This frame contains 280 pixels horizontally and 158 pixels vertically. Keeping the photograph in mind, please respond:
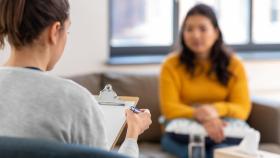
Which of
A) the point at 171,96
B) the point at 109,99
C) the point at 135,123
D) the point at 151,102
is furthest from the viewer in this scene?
the point at 151,102

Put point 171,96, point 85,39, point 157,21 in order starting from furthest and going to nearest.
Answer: point 157,21 < point 85,39 < point 171,96

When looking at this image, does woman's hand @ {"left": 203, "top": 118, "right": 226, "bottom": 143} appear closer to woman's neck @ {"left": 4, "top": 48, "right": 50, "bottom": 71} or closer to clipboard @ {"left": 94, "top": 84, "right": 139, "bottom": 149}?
clipboard @ {"left": 94, "top": 84, "right": 139, "bottom": 149}

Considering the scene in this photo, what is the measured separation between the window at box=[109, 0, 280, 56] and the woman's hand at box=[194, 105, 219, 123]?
1.04 m

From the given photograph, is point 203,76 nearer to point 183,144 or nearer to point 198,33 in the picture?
point 198,33

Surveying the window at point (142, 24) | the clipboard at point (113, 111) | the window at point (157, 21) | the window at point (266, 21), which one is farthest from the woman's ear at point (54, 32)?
the window at point (266, 21)

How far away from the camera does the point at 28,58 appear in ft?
4.42

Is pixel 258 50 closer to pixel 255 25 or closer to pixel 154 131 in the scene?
pixel 255 25

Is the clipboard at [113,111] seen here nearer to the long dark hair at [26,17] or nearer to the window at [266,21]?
the long dark hair at [26,17]

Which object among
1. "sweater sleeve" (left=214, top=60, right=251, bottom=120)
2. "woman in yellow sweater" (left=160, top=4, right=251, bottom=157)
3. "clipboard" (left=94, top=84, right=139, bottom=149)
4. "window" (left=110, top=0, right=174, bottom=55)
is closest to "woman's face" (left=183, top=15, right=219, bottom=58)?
"woman in yellow sweater" (left=160, top=4, right=251, bottom=157)

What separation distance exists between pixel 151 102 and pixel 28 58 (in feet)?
6.67

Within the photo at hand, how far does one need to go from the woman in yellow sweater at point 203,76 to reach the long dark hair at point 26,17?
71.7 inches

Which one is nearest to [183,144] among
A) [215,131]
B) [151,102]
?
[215,131]

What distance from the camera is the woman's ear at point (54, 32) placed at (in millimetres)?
1345

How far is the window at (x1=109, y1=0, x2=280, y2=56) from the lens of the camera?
396 centimetres
